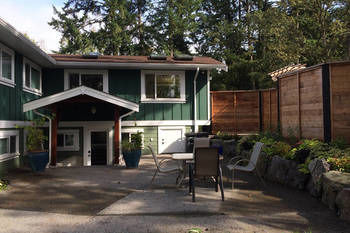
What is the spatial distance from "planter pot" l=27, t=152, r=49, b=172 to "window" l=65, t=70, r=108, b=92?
413 centimetres

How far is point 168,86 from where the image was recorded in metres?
12.1

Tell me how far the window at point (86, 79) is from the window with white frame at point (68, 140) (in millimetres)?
1918

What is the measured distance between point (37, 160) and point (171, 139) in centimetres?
548

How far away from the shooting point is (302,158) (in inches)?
249

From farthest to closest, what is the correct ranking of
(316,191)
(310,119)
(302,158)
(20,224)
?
(310,119) < (302,158) < (316,191) < (20,224)

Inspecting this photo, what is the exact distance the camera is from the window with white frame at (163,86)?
1197 centimetres

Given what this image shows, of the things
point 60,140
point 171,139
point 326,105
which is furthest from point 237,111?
point 60,140

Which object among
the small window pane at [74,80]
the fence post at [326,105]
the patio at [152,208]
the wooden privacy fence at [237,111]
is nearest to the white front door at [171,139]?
the wooden privacy fence at [237,111]

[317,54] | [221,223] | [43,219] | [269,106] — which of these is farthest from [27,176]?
[317,54]

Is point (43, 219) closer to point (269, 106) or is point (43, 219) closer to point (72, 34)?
point (269, 106)

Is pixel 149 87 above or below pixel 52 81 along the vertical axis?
below

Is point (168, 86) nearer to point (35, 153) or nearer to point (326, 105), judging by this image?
point (35, 153)

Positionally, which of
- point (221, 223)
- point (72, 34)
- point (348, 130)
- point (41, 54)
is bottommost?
point (221, 223)

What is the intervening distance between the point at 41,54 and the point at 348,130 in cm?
927
